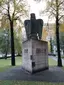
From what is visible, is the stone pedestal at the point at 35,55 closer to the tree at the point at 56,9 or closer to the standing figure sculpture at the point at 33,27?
the standing figure sculpture at the point at 33,27

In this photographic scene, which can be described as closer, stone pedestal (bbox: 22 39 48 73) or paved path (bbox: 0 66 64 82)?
paved path (bbox: 0 66 64 82)

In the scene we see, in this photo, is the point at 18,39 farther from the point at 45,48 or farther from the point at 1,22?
the point at 45,48

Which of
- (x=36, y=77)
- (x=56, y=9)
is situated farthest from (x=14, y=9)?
(x=36, y=77)

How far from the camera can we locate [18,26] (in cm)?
1841

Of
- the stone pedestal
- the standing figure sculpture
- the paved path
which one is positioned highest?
→ the standing figure sculpture

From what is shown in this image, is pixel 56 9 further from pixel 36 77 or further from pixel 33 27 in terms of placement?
pixel 36 77

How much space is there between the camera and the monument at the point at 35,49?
11148 mm

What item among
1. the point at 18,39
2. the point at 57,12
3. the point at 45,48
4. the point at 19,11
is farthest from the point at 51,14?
the point at 18,39

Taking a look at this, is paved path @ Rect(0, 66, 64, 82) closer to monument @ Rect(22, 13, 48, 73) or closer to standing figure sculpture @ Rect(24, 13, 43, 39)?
monument @ Rect(22, 13, 48, 73)

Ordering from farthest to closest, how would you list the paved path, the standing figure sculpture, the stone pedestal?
the standing figure sculpture, the stone pedestal, the paved path

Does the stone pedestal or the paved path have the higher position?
the stone pedestal

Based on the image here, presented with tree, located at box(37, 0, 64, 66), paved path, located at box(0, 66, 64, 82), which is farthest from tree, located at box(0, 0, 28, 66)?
paved path, located at box(0, 66, 64, 82)

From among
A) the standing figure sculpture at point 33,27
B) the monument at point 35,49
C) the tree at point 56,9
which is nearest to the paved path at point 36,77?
the monument at point 35,49

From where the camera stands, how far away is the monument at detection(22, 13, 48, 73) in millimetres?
11148
